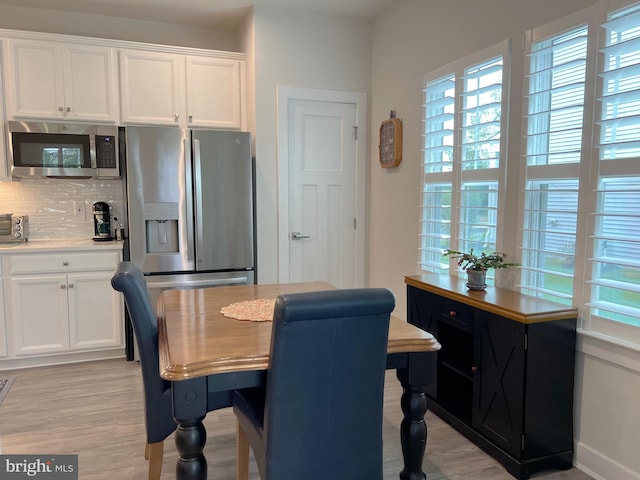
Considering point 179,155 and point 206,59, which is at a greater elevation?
point 206,59

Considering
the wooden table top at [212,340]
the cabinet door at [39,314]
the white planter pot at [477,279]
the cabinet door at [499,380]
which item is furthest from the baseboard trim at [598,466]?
the cabinet door at [39,314]

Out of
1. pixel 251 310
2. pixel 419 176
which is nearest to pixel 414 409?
pixel 251 310

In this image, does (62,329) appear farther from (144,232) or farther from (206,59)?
(206,59)

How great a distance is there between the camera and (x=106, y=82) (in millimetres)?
3621

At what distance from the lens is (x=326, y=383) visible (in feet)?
4.54

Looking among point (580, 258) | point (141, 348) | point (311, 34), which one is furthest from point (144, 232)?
point (580, 258)

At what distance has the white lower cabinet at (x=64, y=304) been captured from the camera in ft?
11.0

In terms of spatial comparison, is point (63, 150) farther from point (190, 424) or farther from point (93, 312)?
point (190, 424)

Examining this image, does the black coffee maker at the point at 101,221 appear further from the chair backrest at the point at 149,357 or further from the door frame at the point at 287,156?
the chair backrest at the point at 149,357

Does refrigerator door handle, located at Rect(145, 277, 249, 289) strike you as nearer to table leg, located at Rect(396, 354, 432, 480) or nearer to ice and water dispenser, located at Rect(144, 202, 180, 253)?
ice and water dispenser, located at Rect(144, 202, 180, 253)

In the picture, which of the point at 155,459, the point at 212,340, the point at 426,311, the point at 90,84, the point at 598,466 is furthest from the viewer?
the point at 90,84

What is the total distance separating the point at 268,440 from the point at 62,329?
107 inches

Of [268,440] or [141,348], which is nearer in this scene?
[268,440]

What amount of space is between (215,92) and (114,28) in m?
1.03
